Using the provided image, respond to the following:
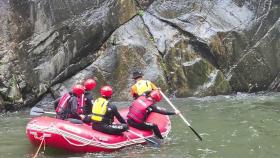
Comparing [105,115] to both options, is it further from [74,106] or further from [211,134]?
[211,134]

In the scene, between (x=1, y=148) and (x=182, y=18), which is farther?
(x=182, y=18)

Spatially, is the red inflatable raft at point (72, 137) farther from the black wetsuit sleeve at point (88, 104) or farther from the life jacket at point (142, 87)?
the life jacket at point (142, 87)

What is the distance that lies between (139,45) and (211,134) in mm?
6176

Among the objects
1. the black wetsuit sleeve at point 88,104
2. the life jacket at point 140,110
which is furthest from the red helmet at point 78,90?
the life jacket at point 140,110

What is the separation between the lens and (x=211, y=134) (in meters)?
11.4

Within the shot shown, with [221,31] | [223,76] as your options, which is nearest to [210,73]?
[223,76]

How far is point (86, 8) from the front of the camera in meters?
16.8

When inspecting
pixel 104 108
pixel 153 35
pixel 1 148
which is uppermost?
pixel 153 35

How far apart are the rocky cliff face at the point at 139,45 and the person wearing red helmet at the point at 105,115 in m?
6.07

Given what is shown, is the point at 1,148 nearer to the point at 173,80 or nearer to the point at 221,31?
the point at 173,80

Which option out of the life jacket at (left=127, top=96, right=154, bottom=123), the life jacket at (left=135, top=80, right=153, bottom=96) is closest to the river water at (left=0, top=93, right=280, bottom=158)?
the life jacket at (left=127, top=96, right=154, bottom=123)

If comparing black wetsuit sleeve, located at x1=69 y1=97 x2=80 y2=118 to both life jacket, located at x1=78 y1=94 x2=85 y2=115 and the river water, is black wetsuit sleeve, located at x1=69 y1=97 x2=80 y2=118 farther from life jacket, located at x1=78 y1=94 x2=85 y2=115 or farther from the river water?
the river water

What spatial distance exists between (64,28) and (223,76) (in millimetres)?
5782

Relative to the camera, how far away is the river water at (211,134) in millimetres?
9945
